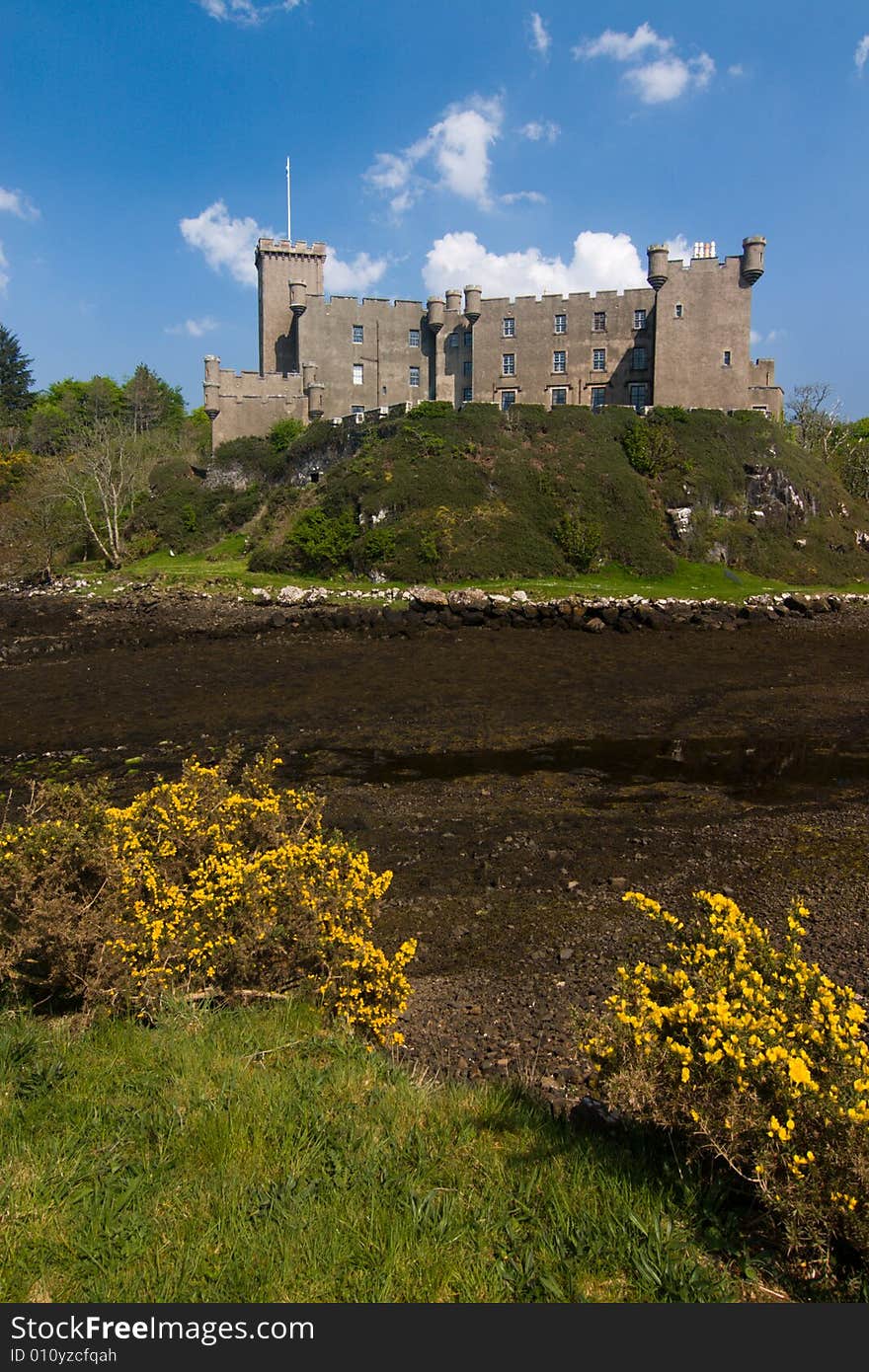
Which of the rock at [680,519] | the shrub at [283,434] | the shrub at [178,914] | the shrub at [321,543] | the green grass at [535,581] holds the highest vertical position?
the shrub at [283,434]

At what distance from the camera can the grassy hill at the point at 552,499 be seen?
155ft

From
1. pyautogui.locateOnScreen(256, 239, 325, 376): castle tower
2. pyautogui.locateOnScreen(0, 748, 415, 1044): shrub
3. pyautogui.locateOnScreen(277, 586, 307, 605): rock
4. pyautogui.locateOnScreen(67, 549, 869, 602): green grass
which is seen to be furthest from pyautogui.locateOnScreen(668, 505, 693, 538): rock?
pyautogui.locateOnScreen(0, 748, 415, 1044): shrub

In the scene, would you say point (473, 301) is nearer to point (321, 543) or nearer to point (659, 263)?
point (659, 263)

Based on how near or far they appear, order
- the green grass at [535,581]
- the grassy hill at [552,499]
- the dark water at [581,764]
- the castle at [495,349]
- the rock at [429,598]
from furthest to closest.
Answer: the castle at [495,349] < the grassy hill at [552,499] < the green grass at [535,581] < the rock at [429,598] < the dark water at [581,764]

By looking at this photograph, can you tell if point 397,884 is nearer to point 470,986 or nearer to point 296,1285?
point 470,986

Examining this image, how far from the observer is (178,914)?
5.94 meters

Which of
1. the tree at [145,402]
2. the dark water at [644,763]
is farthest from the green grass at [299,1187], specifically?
the tree at [145,402]

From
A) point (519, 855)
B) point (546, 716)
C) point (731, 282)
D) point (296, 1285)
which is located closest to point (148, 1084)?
point (296, 1285)

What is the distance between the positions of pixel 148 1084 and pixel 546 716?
16.0m

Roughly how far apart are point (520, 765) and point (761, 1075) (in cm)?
1234

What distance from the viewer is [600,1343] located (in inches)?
113

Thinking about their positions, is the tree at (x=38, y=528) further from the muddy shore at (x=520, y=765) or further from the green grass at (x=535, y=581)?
the muddy shore at (x=520, y=765)

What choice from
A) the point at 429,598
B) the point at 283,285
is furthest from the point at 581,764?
the point at 283,285

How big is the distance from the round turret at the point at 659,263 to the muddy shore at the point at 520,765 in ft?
126
